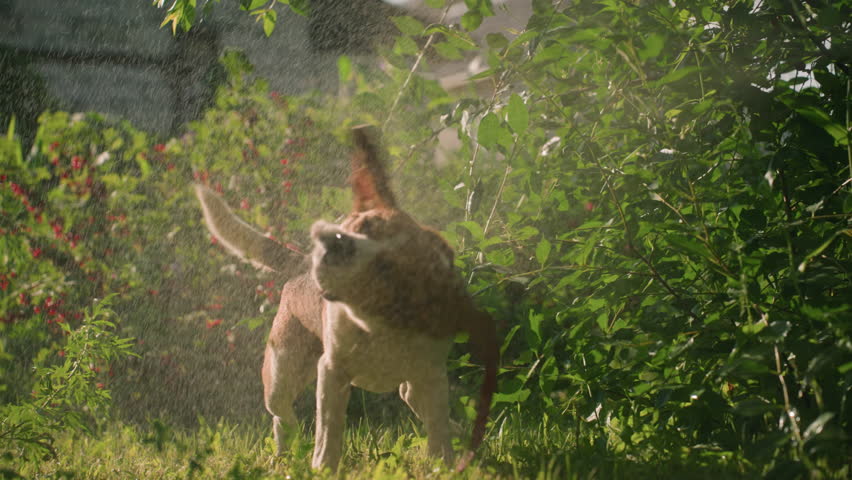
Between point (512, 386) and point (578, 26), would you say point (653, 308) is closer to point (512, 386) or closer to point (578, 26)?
point (512, 386)

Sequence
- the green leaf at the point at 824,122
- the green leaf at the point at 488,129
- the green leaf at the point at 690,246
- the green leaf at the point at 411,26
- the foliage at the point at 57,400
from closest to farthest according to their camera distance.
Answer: the green leaf at the point at 824,122 < the green leaf at the point at 690,246 < the green leaf at the point at 488,129 < the green leaf at the point at 411,26 < the foliage at the point at 57,400

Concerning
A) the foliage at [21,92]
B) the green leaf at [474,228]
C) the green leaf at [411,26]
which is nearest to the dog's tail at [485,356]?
the green leaf at [474,228]

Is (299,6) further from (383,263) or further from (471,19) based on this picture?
(383,263)

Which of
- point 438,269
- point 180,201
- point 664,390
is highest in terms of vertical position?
point 438,269

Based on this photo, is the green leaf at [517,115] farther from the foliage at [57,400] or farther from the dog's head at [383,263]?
the foliage at [57,400]

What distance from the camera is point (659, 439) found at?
6.91ft

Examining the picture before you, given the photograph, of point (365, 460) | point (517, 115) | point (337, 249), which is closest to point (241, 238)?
point (337, 249)

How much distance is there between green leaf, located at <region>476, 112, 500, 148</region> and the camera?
2.00 metres

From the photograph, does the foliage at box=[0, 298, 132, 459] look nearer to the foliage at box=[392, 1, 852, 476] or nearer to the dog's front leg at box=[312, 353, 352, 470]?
the dog's front leg at box=[312, 353, 352, 470]

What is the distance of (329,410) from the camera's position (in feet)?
6.86

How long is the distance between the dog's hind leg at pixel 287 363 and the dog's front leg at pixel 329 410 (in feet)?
0.80

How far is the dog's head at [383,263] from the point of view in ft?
6.08

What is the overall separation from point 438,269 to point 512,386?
0.54 m

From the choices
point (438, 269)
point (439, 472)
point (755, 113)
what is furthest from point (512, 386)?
point (755, 113)
